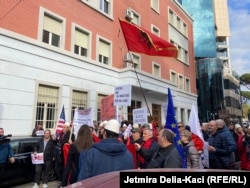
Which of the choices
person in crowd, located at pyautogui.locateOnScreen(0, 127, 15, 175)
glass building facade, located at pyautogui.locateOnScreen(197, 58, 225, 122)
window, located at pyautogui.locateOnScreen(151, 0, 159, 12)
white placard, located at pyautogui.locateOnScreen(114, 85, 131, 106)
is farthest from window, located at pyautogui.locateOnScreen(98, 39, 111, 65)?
glass building facade, located at pyautogui.locateOnScreen(197, 58, 225, 122)

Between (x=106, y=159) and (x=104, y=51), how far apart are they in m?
13.3

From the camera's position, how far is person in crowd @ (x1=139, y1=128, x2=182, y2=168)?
129 inches

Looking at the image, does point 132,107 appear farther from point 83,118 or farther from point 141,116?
point 83,118

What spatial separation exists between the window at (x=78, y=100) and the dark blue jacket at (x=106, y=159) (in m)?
10.3

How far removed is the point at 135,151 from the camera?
561 cm

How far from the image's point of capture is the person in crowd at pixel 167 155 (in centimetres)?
327

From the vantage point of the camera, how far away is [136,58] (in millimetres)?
19016

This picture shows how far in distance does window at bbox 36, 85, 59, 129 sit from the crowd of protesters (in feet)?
11.8

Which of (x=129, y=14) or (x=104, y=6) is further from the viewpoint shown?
(x=129, y=14)

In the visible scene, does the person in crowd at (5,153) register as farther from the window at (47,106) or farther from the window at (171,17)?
the window at (171,17)

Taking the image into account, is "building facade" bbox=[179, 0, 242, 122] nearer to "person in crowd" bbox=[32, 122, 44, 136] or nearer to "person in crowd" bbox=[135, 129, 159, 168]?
"person in crowd" bbox=[32, 122, 44, 136]

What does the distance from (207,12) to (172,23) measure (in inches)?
988

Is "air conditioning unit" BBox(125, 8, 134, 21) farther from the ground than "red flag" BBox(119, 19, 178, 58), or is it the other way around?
"air conditioning unit" BBox(125, 8, 134, 21)

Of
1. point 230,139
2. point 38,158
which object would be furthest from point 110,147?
point 38,158
